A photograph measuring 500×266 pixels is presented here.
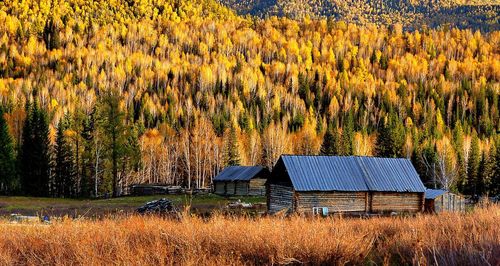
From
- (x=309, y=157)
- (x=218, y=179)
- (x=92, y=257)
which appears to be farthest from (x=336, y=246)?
(x=218, y=179)

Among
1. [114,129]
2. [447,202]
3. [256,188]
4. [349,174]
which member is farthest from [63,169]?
[447,202]

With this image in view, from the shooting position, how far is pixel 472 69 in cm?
16575

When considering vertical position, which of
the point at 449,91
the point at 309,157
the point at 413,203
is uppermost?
the point at 449,91

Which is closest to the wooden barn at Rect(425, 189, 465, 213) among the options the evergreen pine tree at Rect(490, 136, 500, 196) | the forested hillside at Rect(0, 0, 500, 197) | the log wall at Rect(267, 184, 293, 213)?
the log wall at Rect(267, 184, 293, 213)

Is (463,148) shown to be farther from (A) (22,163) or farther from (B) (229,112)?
(A) (22,163)

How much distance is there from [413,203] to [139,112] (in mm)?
97764

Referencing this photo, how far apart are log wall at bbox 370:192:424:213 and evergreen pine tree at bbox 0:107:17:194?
42.8 metres

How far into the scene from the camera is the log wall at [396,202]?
1335 inches

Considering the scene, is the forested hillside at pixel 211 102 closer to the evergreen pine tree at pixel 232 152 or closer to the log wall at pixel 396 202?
the evergreen pine tree at pixel 232 152

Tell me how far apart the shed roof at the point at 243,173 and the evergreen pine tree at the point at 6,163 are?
77.7ft

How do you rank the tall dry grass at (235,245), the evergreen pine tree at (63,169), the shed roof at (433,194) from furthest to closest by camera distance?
the evergreen pine tree at (63,169), the shed roof at (433,194), the tall dry grass at (235,245)

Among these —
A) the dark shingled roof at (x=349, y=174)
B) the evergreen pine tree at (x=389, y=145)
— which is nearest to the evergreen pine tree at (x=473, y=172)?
the evergreen pine tree at (x=389, y=145)

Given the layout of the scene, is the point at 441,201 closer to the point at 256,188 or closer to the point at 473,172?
the point at 256,188

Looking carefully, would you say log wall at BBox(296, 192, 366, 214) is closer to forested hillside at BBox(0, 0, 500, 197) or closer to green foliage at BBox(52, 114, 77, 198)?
forested hillside at BBox(0, 0, 500, 197)
